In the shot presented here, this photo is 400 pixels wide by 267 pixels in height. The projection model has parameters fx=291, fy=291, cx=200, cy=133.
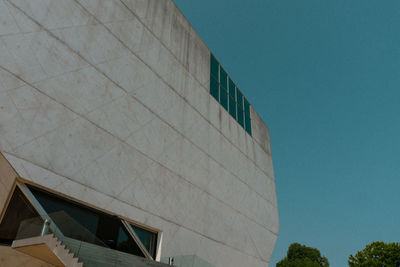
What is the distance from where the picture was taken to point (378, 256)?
27.0 m

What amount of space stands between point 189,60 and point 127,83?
244 inches

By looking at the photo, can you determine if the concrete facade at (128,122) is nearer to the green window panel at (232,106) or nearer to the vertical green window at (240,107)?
the green window panel at (232,106)

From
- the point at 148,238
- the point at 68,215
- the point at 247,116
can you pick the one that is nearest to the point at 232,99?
the point at 247,116

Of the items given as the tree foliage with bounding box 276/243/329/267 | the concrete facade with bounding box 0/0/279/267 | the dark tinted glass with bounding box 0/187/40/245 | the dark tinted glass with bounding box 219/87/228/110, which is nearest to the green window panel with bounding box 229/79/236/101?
the dark tinted glass with bounding box 219/87/228/110

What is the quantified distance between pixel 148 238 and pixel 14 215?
527 centimetres

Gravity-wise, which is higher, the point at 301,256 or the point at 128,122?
the point at 128,122

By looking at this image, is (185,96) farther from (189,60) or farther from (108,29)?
(108,29)

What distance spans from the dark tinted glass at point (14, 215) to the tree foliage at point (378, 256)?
29.1 m

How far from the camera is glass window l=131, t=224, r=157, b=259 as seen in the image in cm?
1145

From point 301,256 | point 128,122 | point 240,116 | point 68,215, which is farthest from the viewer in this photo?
point 301,256

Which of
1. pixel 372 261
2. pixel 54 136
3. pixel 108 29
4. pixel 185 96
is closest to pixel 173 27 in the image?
pixel 185 96

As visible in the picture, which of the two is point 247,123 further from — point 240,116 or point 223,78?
point 223,78

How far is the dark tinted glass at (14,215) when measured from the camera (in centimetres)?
791

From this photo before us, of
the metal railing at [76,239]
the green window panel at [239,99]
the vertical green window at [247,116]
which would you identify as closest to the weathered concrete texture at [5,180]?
the metal railing at [76,239]
